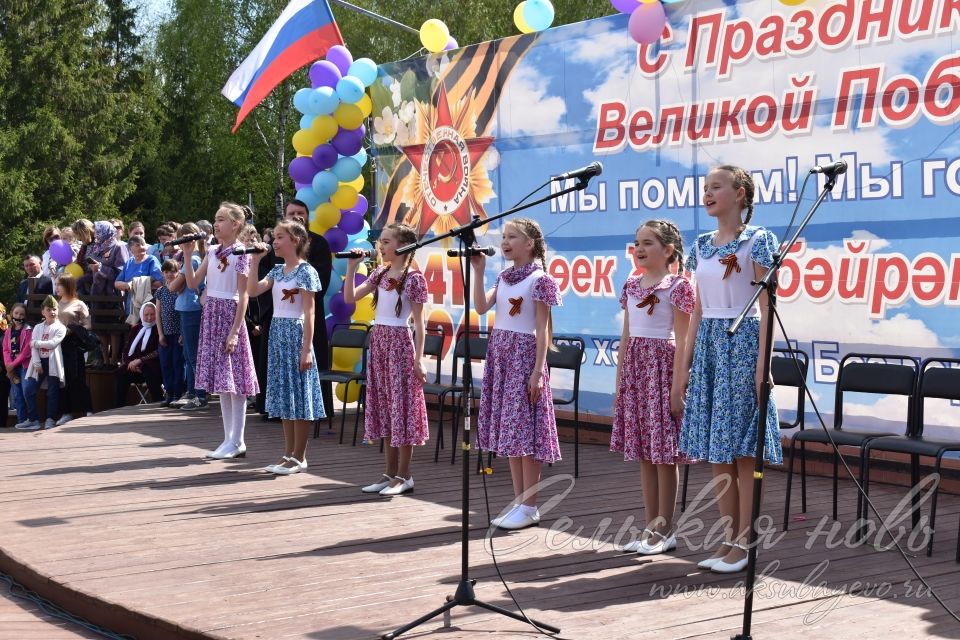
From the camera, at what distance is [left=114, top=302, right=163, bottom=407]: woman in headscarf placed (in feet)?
37.2

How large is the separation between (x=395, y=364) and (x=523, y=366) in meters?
1.07

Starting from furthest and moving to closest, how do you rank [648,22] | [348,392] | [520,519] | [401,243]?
[348,392], [648,22], [401,243], [520,519]

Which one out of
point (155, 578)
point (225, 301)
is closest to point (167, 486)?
point (225, 301)

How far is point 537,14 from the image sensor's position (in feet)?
29.1

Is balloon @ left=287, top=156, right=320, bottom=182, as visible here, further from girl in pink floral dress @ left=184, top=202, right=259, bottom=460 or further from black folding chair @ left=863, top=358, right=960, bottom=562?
black folding chair @ left=863, top=358, right=960, bottom=562

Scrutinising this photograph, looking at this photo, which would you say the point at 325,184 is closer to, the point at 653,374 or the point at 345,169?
the point at 345,169

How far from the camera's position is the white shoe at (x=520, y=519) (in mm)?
5867

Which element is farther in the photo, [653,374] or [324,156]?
[324,156]

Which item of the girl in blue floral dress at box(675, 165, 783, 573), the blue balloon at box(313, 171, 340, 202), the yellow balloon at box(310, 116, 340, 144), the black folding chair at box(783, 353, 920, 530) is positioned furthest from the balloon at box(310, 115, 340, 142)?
the girl in blue floral dress at box(675, 165, 783, 573)

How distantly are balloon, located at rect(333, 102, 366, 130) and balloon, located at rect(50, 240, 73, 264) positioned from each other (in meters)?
4.39

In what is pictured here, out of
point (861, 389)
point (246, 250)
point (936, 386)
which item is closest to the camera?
point (936, 386)

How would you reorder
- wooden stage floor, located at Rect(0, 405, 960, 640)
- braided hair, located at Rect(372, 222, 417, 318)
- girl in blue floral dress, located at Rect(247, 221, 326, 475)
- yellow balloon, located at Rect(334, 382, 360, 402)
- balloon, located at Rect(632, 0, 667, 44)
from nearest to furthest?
wooden stage floor, located at Rect(0, 405, 960, 640) → braided hair, located at Rect(372, 222, 417, 318) → girl in blue floral dress, located at Rect(247, 221, 326, 475) → balloon, located at Rect(632, 0, 667, 44) → yellow balloon, located at Rect(334, 382, 360, 402)

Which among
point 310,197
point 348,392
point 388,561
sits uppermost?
point 310,197

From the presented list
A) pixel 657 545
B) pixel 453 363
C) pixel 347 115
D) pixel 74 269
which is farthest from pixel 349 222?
pixel 657 545
